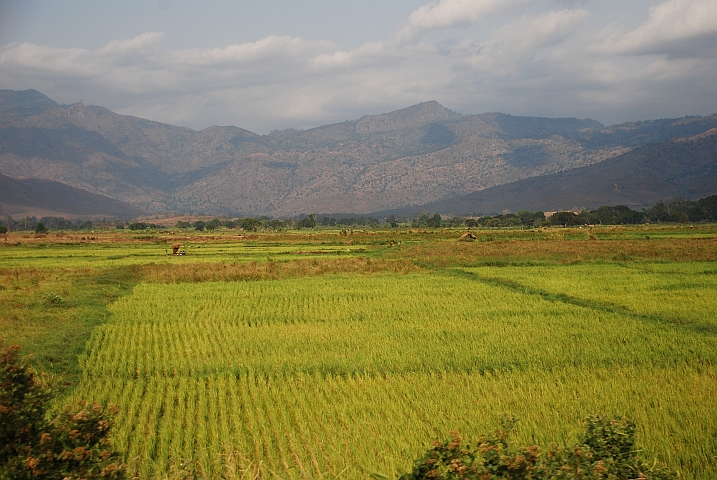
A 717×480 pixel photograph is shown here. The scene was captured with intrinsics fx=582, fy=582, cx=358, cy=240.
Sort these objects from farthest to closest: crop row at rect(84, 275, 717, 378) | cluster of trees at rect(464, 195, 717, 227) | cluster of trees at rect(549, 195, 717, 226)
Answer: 1. cluster of trees at rect(464, 195, 717, 227)
2. cluster of trees at rect(549, 195, 717, 226)
3. crop row at rect(84, 275, 717, 378)

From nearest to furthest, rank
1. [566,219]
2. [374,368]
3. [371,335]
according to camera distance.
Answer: [374,368]
[371,335]
[566,219]

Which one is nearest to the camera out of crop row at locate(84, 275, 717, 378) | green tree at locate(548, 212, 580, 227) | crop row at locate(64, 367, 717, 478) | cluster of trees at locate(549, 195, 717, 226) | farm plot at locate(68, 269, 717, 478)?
crop row at locate(64, 367, 717, 478)

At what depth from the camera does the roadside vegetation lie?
22.8 ft

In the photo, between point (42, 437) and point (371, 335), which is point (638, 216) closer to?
point (371, 335)

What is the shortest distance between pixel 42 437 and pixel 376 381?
5836 mm

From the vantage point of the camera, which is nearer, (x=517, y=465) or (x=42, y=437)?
(x=517, y=465)

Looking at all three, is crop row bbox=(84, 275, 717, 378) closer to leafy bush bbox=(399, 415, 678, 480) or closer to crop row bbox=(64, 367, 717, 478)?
crop row bbox=(64, 367, 717, 478)

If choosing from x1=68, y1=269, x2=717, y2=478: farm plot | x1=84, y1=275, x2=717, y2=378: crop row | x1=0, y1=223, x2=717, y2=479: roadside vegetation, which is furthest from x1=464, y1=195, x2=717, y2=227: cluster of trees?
x1=68, y1=269, x2=717, y2=478: farm plot

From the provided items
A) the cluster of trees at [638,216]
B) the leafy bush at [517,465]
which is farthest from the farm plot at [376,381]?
the cluster of trees at [638,216]

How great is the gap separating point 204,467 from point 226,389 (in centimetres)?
313

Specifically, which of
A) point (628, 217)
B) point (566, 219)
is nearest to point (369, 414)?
point (566, 219)

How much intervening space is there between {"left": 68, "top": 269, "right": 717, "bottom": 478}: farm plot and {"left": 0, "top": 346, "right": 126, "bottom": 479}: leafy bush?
1152mm

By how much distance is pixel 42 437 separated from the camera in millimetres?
4914

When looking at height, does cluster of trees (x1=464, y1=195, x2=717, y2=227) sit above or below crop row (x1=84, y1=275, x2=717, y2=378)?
below
